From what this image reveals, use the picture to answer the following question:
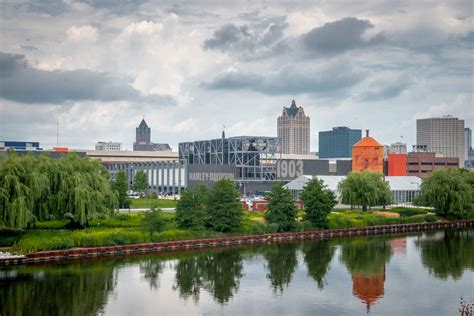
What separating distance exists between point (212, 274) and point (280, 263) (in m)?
5.83

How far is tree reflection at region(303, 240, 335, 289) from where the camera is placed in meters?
39.9

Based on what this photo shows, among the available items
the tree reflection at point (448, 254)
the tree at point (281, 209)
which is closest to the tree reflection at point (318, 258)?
the tree at point (281, 209)

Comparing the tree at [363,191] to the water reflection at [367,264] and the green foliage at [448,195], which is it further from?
the water reflection at [367,264]

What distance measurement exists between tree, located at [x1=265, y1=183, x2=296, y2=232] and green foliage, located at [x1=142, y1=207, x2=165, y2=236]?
36.1ft

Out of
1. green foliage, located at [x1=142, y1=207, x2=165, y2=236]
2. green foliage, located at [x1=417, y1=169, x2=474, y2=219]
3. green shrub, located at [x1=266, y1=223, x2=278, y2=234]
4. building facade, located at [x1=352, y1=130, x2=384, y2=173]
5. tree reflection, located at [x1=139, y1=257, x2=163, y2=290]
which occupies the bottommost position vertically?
tree reflection, located at [x1=139, y1=257, x2=163, y2=290]

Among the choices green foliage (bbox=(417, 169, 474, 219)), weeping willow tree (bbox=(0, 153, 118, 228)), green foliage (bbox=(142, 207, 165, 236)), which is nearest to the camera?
weeping willow tree (bbox=(0, 153, 118, 228))

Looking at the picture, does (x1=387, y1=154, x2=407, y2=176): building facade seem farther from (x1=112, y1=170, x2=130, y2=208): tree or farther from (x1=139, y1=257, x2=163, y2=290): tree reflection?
(x1=139, y1=257, x2=163, y2=290): tree reflection

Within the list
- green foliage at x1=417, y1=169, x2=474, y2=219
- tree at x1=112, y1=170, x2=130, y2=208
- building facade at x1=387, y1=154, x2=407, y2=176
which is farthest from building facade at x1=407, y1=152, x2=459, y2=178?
tree at x1=112, y1=170, x2=130, y2=208

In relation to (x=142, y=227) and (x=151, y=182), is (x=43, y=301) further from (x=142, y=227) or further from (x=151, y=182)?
(x=151, y=182)

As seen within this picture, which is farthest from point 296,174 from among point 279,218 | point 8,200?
point 8,200

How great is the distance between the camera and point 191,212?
51312 mm

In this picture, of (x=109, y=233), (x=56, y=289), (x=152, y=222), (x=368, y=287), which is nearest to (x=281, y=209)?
(x=152, y=222)

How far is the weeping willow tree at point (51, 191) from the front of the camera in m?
43.1

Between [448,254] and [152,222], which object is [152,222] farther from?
[448,254]
